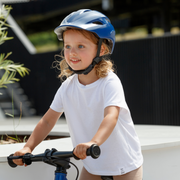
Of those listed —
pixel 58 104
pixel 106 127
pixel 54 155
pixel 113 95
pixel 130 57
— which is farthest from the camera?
pixel 130 57

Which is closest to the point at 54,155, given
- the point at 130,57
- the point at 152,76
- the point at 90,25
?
the point at 90,25

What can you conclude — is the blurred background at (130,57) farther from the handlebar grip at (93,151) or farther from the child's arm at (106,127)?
the handlebar grip at (93,151)

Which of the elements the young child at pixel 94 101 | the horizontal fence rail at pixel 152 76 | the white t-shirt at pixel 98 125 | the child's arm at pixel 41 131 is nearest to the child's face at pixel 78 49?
the young child at pixel 94 101

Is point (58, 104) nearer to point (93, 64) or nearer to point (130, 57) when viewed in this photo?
point (93, 64)

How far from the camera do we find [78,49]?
5.73ft

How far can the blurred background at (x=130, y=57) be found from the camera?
762cm

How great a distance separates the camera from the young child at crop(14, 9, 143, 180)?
1745 millimetres

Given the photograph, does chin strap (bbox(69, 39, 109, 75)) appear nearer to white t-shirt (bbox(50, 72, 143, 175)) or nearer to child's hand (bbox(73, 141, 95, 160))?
white t-shirt (bbox(50, 72, 143, 175))

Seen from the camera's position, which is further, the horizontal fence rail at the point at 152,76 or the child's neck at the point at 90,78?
the horizontal fence rail at the point at 152,76

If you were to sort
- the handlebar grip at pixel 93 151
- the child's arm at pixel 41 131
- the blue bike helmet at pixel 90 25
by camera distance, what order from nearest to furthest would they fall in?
the handlebar grip at pixel 93 151, the blue bike helmet at pixel 90 25, the child's arm at pixel 41 131

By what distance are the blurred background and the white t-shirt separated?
591cm

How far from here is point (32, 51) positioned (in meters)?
10.8

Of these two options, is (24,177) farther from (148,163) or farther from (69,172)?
(148,163)

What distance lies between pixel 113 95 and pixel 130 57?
6690mm
